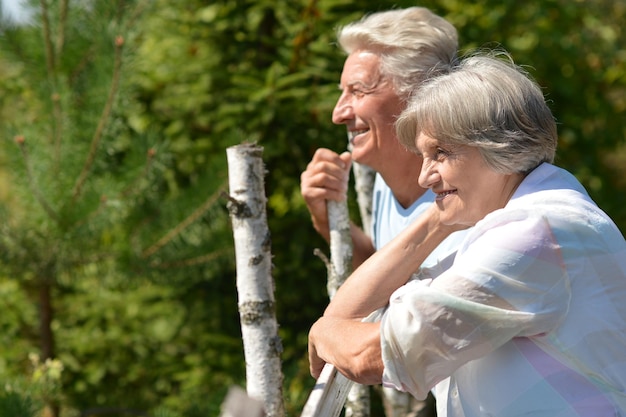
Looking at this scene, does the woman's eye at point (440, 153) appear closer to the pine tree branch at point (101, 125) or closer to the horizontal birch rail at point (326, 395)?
the horizontal birch rail at point (326, 395)

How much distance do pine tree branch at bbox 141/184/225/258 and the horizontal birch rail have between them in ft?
5.82

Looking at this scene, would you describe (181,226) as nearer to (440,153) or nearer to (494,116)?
(440,153)

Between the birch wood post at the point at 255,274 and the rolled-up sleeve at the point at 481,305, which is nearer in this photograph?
the rolled-up sleeve at the point at 481,305

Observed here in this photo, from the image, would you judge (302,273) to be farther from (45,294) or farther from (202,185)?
(45,294)

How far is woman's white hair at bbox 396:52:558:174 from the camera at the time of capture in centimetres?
154

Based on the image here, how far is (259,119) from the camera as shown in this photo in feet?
12.6

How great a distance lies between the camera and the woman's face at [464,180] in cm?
160

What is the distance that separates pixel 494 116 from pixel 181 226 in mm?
2299

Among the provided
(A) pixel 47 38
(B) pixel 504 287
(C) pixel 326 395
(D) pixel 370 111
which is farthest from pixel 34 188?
(B) pixel 504 287

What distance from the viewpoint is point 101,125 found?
3439mm

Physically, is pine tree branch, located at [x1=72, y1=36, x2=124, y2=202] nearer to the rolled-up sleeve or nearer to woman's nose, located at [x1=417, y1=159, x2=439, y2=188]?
woman's nose, located at [x1=417, y1=159, x2=439, y2=188]

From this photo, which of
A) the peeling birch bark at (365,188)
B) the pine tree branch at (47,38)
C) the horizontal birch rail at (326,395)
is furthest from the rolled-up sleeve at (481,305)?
the pine tree branch at (47,38)

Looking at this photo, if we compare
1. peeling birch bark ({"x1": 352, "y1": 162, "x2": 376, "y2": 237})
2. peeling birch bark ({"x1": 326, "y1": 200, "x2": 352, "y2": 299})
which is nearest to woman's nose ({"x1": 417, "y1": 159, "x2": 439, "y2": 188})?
peeling birch bark ({"x1": 326, "y1": 200, "x2": 352, "y2": 299})

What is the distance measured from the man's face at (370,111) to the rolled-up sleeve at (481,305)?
92 cm
